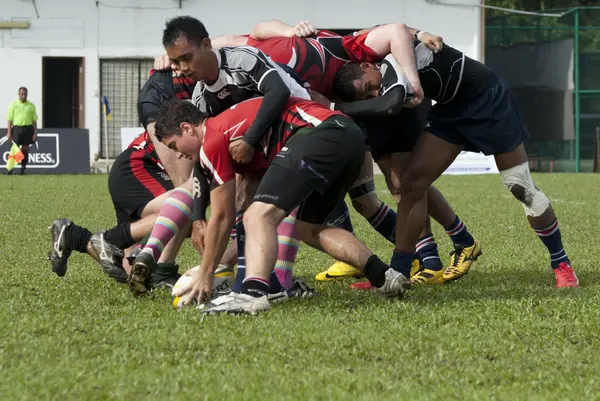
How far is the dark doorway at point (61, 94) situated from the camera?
31.4m

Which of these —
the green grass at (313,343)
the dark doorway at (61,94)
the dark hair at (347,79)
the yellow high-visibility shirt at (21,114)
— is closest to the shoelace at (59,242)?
the green grass at (313,343)

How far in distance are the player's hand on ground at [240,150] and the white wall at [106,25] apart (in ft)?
80.8

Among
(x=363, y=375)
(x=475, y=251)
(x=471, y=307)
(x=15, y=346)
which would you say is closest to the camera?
(x=363, y=375)

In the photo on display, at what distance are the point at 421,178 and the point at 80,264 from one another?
9.01 ft

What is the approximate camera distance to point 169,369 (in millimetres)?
4156

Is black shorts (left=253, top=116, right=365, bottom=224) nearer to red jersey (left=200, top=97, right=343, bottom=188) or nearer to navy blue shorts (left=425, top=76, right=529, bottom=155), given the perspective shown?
red jersey (left=200, top=97, right=343, bottom=188)

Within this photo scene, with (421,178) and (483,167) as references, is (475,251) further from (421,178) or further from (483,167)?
(483,167)

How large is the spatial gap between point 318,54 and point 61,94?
1067 inches

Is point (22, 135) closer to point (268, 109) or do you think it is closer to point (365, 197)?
point (365, 197)

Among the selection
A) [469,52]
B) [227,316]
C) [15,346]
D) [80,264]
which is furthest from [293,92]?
[469,52]

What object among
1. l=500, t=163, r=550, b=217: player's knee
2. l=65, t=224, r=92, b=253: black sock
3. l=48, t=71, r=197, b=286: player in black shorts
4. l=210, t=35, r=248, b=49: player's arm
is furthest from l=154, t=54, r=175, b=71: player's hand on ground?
l=500, t=163, r=550, b=217: player's knee

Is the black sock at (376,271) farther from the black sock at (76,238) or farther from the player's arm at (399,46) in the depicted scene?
the black sock at (76,238)

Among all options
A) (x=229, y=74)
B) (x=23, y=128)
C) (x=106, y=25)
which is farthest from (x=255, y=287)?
(x=106, y=25)

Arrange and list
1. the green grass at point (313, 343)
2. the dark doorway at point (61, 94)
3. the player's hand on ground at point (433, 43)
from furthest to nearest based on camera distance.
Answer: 1. the dark doorway at point (61, 94)
2. the player's hand on ground at point (433, 43)
3. the green grass at point (313, 343)
